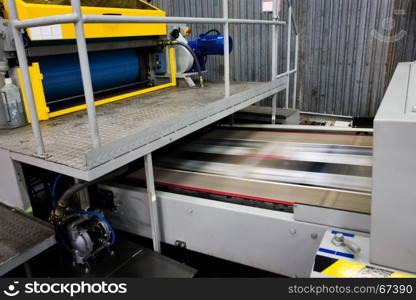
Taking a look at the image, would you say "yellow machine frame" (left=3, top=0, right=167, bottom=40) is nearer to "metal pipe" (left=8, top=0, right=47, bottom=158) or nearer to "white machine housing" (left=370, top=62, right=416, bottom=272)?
"metal pipe" (left=8, top=0, right=47, bottom=158)

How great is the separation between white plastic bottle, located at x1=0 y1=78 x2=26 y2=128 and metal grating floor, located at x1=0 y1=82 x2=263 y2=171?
0.23ft

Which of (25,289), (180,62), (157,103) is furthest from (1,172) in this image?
(180,62)

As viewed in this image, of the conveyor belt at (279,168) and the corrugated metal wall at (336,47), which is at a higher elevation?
the corrugated metal wall at (336,47)

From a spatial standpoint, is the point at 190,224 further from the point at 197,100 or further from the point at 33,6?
the point at 33,6

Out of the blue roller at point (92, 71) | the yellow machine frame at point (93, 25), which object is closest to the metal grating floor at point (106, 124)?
the blue roller at point (92, 71)

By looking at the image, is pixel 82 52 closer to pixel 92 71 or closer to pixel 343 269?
pixel 343 269

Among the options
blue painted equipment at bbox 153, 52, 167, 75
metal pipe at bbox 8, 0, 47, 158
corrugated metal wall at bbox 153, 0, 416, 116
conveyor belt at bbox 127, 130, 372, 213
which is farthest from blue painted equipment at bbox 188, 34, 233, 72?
metal pipe at bbox 8, 0, 47, 158

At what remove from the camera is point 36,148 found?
59.0 inches

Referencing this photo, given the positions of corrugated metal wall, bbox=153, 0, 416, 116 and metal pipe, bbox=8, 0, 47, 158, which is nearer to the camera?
metal pipe, bbox=8, 0, 47, 158

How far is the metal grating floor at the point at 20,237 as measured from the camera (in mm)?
1318

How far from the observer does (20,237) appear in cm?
144

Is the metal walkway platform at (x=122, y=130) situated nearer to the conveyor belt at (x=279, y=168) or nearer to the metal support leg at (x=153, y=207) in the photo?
the metal support leg at (x=153, y=207)

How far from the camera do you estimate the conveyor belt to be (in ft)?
5.37

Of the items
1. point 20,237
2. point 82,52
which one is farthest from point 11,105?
point 82,52
